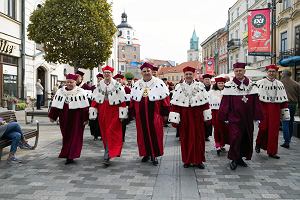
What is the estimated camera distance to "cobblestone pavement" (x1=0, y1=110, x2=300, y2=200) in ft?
16.4

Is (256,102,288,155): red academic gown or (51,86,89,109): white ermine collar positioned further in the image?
(256,102,288,155): red academic gown

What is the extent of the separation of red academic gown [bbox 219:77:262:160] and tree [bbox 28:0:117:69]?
40.0ft

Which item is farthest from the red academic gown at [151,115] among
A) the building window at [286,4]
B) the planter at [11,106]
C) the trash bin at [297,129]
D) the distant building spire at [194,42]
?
the distant building spire at [194,42]

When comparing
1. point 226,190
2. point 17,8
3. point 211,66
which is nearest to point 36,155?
point 226,190

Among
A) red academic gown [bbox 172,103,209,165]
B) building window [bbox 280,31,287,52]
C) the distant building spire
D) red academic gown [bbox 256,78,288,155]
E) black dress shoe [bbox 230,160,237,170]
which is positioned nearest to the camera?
black dress shoe [bbox 230,160,237,170]

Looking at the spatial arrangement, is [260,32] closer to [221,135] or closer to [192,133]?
[221,135]

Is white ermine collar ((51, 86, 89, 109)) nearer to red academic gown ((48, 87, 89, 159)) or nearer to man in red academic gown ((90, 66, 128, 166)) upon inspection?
red academic gown ((48, 87, 89, 159))

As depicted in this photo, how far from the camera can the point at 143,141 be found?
7.11 metres

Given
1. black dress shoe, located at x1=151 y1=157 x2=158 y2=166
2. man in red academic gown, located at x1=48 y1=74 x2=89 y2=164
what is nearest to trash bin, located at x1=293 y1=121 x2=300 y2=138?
black dress shoe, located at x1=151 y1=157 x2=158 y2=166

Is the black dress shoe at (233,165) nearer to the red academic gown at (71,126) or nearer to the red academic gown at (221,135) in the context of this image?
the red academic gown at (221,135)

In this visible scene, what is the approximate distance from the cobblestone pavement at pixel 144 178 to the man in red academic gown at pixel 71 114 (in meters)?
0.34

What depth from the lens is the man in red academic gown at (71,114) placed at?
7.12 m

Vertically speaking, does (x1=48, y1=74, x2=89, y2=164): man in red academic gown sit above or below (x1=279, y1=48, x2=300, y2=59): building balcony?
below

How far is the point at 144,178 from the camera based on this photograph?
5902mm
